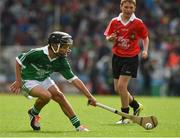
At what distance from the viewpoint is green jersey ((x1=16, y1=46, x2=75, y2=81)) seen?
42.7ft

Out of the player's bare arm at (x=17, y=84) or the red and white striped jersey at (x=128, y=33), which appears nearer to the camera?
the player's bare arm at (x=17, y=84)

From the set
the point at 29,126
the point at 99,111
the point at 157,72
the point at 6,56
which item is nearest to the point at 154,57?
the point at 157,72

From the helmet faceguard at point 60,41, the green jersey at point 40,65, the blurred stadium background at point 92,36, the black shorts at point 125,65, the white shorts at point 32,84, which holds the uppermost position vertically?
the helmet faceguard at point 60,41

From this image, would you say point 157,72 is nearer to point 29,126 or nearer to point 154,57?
point 154,57

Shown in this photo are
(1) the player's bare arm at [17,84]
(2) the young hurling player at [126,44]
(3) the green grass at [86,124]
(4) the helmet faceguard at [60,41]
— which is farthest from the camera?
(2) the young hurling player at [126,44]

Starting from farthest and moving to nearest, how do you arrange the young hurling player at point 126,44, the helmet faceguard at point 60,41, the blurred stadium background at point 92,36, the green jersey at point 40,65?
the blurred stadium background at point 92,36
the young hurling player at point 126,44
the green jersey at point 40,65
the helmet faceguard at point 60,41

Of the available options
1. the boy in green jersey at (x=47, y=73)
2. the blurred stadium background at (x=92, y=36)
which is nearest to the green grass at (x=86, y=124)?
the boy in green jersey at (x=47, y=73)

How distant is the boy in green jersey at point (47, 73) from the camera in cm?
1288

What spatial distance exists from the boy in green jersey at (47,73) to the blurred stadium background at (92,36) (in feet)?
57.5

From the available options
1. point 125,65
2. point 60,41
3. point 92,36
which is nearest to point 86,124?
point 125,65

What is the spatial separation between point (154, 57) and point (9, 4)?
7704mm

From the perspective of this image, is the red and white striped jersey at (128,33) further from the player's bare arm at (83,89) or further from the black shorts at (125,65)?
the player's bare arm at (83,89)

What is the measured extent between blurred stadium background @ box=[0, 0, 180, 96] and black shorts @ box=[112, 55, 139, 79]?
15048 millimetres

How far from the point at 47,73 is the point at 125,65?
2.55m
